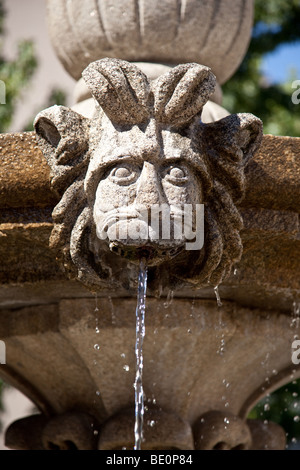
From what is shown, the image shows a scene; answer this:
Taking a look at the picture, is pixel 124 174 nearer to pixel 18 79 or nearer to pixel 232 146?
pixel 232 146

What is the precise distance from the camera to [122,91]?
2.13m

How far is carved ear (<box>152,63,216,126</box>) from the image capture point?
2141mm

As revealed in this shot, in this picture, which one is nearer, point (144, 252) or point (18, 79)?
point (144, 252)

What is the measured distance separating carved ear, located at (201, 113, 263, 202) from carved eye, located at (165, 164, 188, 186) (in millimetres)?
142

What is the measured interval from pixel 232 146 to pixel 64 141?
1.48 ft

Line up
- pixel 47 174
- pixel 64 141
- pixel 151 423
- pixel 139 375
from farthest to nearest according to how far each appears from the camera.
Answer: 1. pixel 151 423
2. pixel 139 375
3. pixel 47 174
4. pixel 64 141

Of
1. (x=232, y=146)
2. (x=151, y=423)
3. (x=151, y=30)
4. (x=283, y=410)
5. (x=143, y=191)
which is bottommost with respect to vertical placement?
(x=151, y=423)

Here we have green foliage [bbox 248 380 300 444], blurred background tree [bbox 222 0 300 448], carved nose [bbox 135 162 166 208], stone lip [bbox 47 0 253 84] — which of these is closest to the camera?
carved nose [bbox 135 162 166 208]

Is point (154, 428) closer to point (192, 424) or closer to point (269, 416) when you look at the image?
point (192, 424)

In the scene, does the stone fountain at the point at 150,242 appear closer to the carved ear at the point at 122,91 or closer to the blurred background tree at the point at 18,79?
the carved ear at the point at 122,91

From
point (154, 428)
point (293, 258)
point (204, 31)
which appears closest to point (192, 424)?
point (154, 428)

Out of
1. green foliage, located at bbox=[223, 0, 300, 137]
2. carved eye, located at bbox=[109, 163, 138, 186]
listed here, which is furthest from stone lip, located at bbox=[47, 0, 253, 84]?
green foliage, located at bbox=[223, 0, 300, 137]

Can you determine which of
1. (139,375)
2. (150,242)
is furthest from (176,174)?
(139,375)

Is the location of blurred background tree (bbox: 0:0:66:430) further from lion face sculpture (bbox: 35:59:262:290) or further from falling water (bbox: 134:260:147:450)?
lion face sculpture (bbox: 35:59:262:290)
